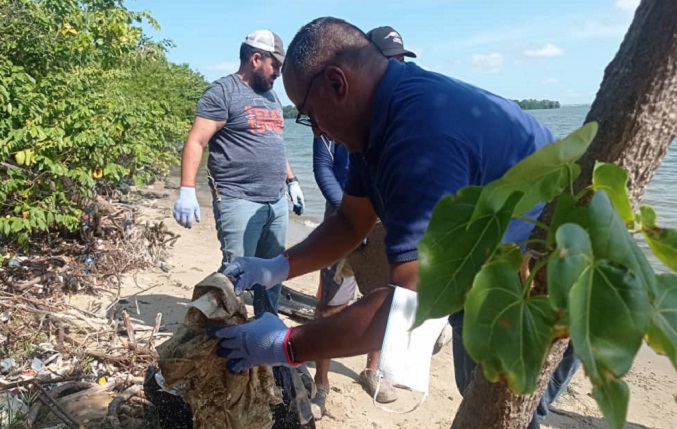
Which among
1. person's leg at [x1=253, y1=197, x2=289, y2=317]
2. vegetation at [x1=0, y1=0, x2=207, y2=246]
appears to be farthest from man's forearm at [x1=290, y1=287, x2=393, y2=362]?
vegetation at [x1=0, y1=0, x2=207, y2=246]

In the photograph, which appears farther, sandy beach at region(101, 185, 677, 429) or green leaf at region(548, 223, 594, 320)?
sandy beach at region(101, 185, 677, 429)

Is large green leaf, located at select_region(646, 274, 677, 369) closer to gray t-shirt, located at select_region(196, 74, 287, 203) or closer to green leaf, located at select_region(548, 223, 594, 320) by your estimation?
green leaf, located at select_region(548, 223, 594, 320)

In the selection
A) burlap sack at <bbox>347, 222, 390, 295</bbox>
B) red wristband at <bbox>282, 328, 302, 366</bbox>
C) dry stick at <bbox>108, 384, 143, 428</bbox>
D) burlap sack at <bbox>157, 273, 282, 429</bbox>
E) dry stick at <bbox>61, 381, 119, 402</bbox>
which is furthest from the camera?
burlap sack at <bbox>347, 222, 390, 295</bbox>

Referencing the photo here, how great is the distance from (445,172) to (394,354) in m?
0.49

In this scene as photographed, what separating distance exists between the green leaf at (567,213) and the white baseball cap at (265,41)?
11.7ft

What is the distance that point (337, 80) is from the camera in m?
1.88

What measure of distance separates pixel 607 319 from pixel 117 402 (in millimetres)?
2592

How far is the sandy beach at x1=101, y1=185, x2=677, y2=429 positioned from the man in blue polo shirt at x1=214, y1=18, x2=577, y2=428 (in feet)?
4.43

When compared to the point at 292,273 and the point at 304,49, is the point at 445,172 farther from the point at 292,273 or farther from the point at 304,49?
the point at 292,273

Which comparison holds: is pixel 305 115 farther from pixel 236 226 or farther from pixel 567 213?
pixel 236 226

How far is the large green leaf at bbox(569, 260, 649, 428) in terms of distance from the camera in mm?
629

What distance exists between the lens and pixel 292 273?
2633 mm

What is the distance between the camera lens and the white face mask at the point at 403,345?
1542mm

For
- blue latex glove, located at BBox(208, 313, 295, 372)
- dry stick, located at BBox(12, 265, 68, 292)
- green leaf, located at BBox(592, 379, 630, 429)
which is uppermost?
green leaf, located at BBox(592, 379, 630, 429)
